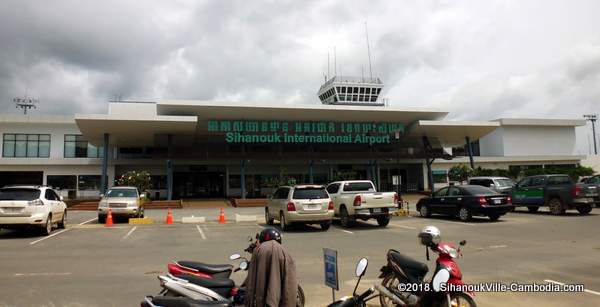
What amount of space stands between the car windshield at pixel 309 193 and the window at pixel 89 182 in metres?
37.1

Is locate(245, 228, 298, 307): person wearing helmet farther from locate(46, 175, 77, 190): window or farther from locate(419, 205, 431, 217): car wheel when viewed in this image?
locate(46, 175, 77, 190): window

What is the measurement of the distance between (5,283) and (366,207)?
1200 cm

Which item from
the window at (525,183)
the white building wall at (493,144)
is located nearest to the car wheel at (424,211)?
the window at (525,183)

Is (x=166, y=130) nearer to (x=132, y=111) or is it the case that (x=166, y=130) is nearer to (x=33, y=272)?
(x=132, y=111)

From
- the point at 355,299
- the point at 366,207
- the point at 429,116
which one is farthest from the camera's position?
the point at 429,116

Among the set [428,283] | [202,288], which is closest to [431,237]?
[428,283]

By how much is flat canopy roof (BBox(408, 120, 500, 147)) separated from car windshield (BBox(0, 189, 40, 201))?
3621 cm

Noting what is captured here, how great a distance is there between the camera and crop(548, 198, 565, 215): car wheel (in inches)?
817

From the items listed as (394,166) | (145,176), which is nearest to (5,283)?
(145,176)

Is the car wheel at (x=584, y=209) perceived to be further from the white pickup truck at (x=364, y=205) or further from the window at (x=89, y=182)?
the window at (x=89, y=182)

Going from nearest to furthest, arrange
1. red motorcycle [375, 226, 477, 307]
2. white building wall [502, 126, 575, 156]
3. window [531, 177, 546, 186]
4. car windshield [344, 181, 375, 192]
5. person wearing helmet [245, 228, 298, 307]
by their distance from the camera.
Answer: person wearing helmet [245, 228, 298, 307], red motorcycle [375, 226, 477, 307], car windshield [344, 181, 375, 192], window [531, 177, 546, 186], white building wall [502, 126, 575, 156]

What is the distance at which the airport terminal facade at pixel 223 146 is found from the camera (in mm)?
41812

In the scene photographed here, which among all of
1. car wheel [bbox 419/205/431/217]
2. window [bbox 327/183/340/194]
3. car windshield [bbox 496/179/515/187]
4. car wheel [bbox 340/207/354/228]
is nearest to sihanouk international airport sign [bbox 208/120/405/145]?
car windshield [bbox 496/179/515/187]

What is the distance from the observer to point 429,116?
46281 mm
